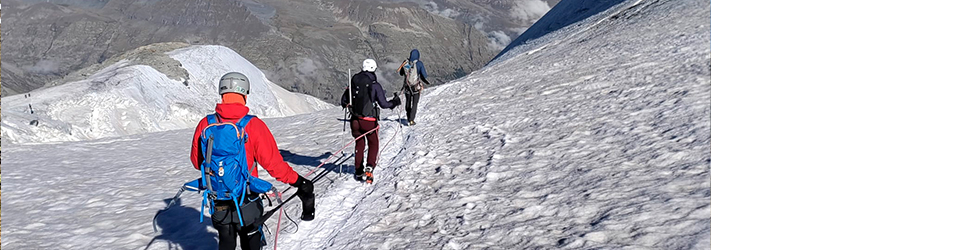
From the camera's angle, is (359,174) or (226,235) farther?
(359,174)

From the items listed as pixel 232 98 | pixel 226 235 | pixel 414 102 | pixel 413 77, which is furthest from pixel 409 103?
pixel 232 98

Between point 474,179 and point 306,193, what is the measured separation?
12.5 feet

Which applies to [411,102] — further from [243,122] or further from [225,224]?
[243,122]

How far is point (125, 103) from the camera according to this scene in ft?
123

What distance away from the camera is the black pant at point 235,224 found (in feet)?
18.4

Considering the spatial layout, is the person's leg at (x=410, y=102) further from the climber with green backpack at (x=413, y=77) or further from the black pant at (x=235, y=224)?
the black pant at (x=235, y=224)

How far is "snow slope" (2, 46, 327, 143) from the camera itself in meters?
27.1

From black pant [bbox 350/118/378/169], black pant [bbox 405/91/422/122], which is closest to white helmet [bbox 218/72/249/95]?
black pant [bbox 350/118/378/169]

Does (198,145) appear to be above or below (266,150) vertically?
above

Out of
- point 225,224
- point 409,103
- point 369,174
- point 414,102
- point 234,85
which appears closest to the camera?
point 234,85

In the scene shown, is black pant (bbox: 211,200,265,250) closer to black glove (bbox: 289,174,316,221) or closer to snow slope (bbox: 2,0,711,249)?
black glove (bbox: 289,174,316,221)
